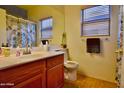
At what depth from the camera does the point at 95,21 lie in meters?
2.63

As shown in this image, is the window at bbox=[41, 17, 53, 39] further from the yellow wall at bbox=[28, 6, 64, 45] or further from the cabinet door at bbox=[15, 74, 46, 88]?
the cabinet door at bbox=[15, 74, 46, 88]

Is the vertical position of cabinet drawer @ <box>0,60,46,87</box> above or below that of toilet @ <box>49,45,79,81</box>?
above

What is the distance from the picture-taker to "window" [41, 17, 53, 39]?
86.3 inches

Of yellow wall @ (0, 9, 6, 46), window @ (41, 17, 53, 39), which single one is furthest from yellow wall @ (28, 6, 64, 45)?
yellow wall @ (0, 9, 6, 46)

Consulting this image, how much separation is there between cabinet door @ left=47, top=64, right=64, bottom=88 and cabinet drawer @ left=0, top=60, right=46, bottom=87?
0.76ft

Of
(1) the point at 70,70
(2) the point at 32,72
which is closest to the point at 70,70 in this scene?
(1) the point at 70,70

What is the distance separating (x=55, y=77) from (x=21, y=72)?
750mm

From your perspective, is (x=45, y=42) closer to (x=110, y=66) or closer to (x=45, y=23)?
(x=45, y=23)

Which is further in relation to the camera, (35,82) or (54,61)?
(54,61)

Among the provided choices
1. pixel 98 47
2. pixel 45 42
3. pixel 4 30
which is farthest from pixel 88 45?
pixel 4 30

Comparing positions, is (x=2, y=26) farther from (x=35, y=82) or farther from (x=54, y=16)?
(x=54, y=16)

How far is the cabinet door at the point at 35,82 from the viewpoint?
3.99 ft

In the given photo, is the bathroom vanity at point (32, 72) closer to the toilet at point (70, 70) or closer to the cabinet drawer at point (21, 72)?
the cabinet drawer at point (21, 72)

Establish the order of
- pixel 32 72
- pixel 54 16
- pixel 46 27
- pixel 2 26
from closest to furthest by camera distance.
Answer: pixel 32 72
pixel 2 26
pixel 46 27
pixel 54 16
